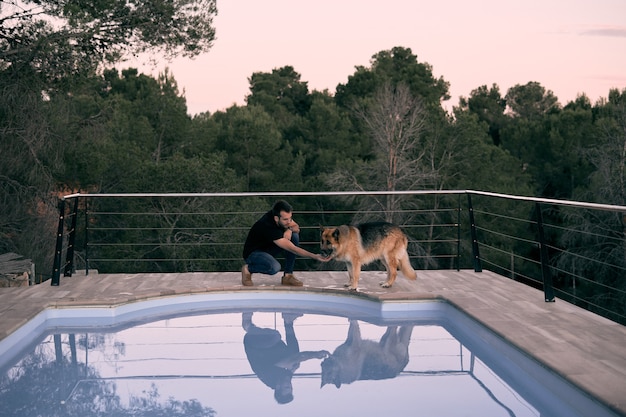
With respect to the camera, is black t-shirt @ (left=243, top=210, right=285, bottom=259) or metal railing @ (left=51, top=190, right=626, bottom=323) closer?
black t-shirt @ (left=243, top=210, right=285, bottom=259)

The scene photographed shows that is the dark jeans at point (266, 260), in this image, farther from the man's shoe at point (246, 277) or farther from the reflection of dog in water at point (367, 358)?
the reflection of dog in water at point (367, 358)

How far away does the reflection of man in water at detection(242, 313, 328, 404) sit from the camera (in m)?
4.32

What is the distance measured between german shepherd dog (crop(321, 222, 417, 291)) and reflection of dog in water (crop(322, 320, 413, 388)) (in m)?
0.73

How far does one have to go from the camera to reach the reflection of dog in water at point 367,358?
4.45 meters

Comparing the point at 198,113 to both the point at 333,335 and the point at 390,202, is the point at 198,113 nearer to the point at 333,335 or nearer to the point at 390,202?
the point at 390,202

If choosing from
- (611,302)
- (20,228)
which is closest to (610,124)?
(611,302)

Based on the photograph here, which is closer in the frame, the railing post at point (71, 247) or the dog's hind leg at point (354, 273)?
the dog's hind leg at point (354, 273)

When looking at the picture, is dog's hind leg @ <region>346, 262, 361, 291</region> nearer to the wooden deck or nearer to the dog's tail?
the wooden deck

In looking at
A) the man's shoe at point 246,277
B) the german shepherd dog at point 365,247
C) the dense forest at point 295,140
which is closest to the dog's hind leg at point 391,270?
the german shepherd dog at point 365,247

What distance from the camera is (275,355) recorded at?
16.3 feet

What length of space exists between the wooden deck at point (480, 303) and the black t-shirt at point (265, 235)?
37 centimetres

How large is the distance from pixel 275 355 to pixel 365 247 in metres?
1.62

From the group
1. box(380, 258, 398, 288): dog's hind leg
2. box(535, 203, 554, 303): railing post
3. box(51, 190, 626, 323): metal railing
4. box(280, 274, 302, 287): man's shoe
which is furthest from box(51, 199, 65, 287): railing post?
box(51, 190, 626, 323): metal railing

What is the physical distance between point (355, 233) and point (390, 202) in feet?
54.3
